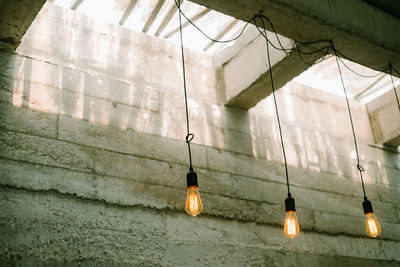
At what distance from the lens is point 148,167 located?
13.3 feet

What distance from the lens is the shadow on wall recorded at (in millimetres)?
3902

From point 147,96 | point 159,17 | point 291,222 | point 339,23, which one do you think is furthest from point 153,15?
point 291,222

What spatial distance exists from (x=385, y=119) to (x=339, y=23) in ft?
8.57

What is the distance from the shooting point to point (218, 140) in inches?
182

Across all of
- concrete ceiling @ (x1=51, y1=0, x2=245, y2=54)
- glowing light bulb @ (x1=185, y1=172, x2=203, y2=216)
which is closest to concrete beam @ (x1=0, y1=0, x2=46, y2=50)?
concrete ceiling @ (x1=51, y1=0, x2=245, y2=54)

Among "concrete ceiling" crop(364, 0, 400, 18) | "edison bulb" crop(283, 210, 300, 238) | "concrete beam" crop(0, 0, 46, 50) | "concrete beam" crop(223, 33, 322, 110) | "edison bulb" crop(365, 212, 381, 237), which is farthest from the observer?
"concrete beam" crop(223, 33, 322, 110)

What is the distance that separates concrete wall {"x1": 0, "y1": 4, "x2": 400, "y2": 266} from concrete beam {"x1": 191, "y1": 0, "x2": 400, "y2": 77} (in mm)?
1299

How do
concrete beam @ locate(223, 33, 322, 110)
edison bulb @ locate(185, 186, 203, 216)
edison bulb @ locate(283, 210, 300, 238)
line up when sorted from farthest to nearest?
concrete beam @ locate(223, 33, 322, 110) < edison bulb @ locate(283, 210, 300, 238) < edison bulb @ locate(185, 186, 203, 216)

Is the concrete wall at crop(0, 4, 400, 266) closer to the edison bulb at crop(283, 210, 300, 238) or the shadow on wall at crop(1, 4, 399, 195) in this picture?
the shadow on wall at crop(1, 4, 399, 195)

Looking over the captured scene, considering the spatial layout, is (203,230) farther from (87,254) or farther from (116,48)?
(116,48)

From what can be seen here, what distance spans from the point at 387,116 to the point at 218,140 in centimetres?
254

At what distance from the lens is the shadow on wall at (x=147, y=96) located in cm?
390

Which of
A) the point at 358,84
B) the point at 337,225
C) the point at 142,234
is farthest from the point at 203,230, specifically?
the point at 358,84

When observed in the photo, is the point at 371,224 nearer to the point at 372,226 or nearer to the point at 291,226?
the point at 372,226
